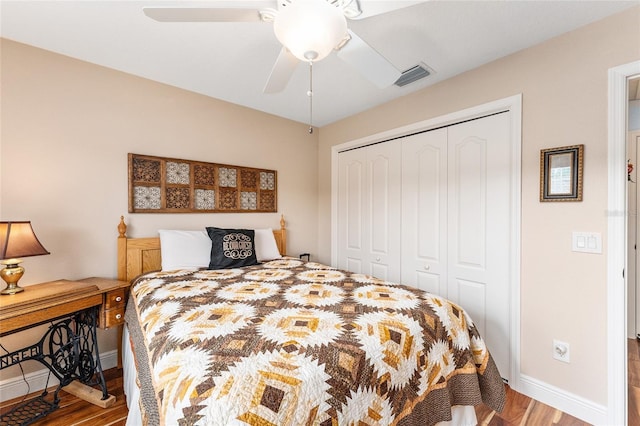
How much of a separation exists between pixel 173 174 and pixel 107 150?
1.65ft

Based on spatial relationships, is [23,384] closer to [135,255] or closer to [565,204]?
[135,255]

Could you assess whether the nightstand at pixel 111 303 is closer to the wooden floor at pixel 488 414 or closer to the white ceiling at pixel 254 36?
the wooden floor at pixel 488 414

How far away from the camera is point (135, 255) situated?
2359mm

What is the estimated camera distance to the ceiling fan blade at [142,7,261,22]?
116 centimetres

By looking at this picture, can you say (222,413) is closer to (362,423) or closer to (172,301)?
(362,423)

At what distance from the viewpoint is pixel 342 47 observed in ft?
4.66

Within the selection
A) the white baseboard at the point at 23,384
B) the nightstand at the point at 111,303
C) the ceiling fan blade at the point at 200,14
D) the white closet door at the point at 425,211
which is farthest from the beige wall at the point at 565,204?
the white baseboard at the point at 23,384

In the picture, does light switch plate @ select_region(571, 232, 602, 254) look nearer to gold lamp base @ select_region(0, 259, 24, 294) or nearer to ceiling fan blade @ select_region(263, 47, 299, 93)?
ceiling fan blade @ select_region(263, 47, 299, 93)

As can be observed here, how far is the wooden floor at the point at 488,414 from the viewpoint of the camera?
5.59ft

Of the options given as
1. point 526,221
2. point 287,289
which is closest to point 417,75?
point 526,221

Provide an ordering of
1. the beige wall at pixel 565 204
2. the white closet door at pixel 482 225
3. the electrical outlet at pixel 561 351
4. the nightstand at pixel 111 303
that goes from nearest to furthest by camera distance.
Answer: the beige wall at pixel 565 204
the electrical outlet at pixel 561 351
the nightstand at pixel 111 303
the white closet door at pixel 482 225

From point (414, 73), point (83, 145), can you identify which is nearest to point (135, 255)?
point (83, 145)

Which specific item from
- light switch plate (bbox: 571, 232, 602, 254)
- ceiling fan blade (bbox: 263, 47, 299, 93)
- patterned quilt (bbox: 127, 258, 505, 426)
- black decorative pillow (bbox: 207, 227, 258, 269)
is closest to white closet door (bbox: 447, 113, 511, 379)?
light switch plate (bbox: 571, 232, 602, 254)

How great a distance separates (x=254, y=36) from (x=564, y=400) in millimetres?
3041
